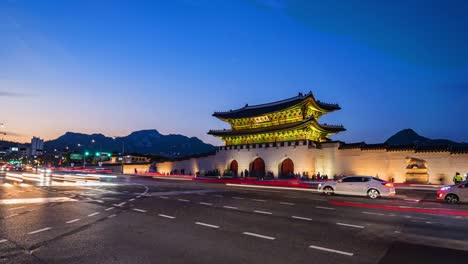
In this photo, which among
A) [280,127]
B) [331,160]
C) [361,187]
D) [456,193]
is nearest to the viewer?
[456,193]

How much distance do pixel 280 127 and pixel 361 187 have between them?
94.2ft

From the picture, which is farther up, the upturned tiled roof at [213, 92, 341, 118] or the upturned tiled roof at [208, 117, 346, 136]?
the upturned tiled roof at [213, 92, 341, 118]

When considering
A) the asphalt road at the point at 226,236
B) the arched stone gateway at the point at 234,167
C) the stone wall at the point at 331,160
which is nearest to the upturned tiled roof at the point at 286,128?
the stone wall at the point at 331,160

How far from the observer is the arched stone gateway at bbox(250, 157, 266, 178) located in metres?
49.6

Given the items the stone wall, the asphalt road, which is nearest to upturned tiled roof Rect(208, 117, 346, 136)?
the stone wall

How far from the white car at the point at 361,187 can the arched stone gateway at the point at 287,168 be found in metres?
23.3

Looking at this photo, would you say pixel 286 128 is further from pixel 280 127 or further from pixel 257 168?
pixel 257 168

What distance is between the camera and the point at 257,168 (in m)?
50.7

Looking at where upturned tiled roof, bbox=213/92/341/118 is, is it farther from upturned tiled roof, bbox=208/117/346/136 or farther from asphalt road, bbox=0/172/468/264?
asphalt road, bbox=0/172/468/264

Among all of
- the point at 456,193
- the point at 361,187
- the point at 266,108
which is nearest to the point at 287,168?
the point at 266,108

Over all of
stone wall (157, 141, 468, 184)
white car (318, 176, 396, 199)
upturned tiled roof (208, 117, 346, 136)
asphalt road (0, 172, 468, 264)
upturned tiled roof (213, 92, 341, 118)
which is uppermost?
upturned tiled roof (213, 92, 341, 118)

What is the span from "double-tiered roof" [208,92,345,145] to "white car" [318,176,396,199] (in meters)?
22.6

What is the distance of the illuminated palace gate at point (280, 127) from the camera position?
45875 millimetres

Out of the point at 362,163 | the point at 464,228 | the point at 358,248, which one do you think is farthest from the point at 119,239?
the point at 362,163
